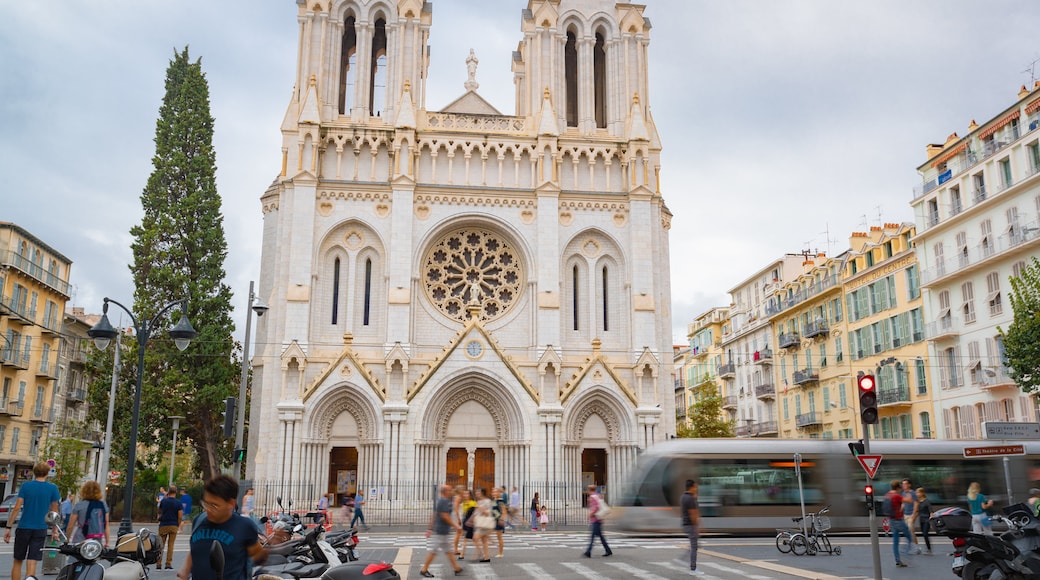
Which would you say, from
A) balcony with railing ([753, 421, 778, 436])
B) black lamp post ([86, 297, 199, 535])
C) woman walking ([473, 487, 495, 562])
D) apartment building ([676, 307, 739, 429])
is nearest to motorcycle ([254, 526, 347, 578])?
black lamp post ([86, 297, 199, 535])

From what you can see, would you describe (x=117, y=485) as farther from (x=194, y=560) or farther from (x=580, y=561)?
(x=194, y=560)

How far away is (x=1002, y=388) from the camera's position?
32.9 metres

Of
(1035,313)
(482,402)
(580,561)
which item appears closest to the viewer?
(580,561)

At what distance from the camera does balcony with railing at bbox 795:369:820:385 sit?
4803cm

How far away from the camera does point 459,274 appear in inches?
1484

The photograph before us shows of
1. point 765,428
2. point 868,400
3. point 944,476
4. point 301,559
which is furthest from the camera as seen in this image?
point 765,428

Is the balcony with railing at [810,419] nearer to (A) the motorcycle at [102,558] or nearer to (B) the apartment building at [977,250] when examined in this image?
(B) the apartment building at [977,250]

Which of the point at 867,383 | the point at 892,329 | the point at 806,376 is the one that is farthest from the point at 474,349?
the point at 806,376

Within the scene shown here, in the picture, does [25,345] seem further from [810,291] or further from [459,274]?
[810,291]

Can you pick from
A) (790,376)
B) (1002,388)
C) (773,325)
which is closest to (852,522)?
(1002,388)

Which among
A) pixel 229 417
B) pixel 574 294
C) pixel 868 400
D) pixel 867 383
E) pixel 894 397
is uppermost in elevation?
pixel 574 294

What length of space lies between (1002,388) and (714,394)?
2123 centimetres

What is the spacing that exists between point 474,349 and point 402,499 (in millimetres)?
6466

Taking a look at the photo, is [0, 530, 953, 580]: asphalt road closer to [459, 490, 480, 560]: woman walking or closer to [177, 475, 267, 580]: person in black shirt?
[459, 490, 480, 560]: woman walking
